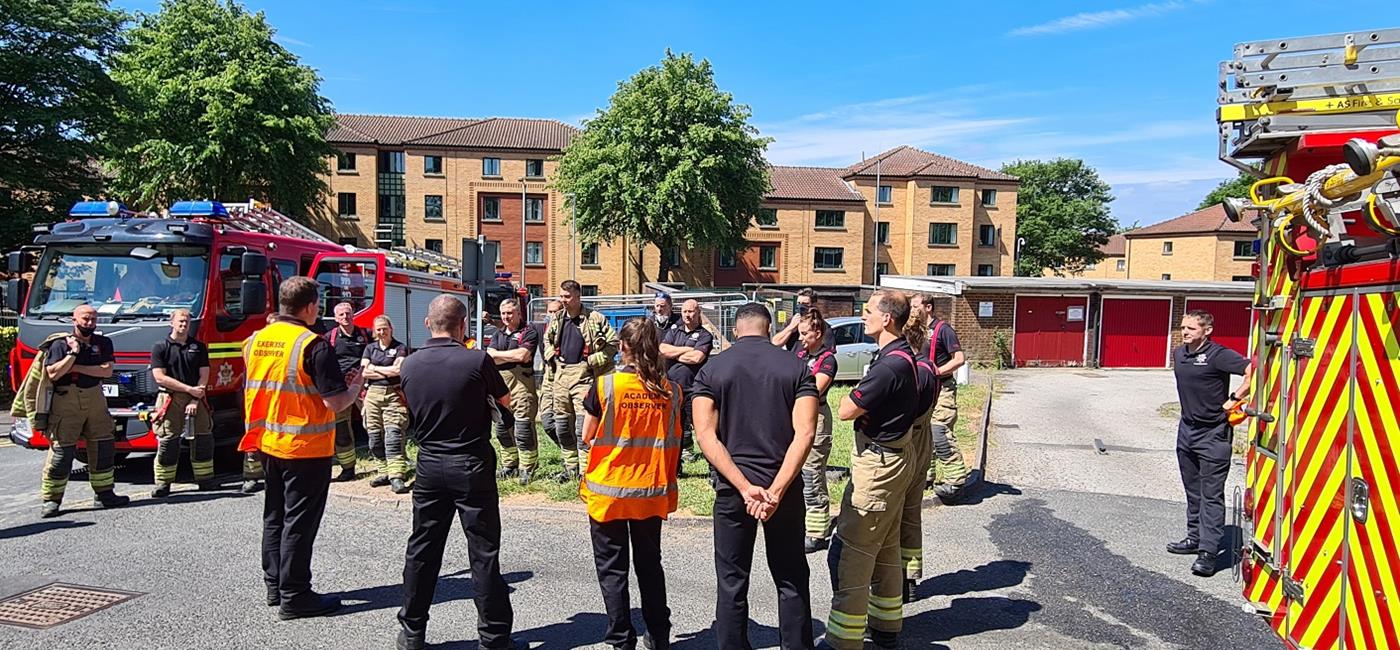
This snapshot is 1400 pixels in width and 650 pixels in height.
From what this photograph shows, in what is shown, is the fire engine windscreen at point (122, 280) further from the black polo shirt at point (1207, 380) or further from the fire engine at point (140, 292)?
the black polo shirt at point (1207, 380)

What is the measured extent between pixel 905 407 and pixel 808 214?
4686cm

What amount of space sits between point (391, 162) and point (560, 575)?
45.3 m

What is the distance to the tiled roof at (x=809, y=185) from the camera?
50.3 m

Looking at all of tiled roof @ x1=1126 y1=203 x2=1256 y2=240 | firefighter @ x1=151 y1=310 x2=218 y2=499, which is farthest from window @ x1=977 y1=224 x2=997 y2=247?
firefighter @ x1=151 y1=310 x2=218 y2=499

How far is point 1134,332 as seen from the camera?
88.6 feet

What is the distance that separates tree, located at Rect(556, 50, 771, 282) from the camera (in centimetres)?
3888

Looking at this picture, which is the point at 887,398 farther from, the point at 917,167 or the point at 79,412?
the point at 917,167

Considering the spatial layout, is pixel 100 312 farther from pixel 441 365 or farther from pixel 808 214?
pixel 808 214

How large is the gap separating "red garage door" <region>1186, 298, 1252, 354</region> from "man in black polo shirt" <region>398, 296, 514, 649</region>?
94.0ft

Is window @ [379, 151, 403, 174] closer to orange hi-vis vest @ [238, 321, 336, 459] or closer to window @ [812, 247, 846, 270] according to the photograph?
window @ [812, 247, 846, 270]

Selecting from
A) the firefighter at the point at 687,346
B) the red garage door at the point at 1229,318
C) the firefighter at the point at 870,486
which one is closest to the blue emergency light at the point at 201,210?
the firefighter at the point at 687,346

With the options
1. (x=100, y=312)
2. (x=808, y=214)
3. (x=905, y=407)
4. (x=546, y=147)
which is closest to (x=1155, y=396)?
(x=905, y=407)

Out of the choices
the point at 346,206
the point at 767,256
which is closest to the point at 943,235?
the point at 767,256

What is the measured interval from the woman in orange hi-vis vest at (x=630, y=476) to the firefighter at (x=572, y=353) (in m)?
3.62
